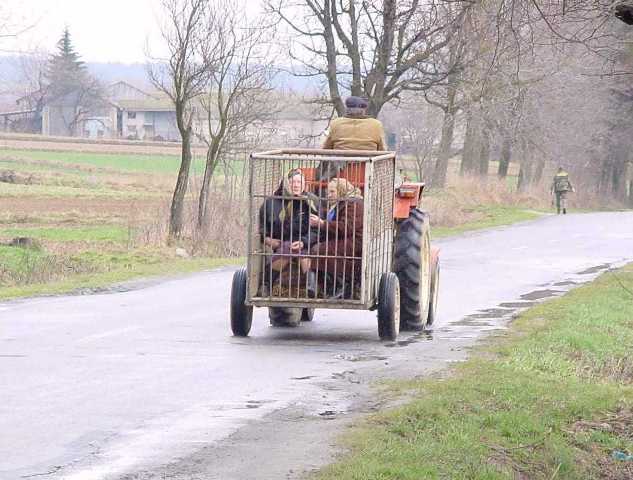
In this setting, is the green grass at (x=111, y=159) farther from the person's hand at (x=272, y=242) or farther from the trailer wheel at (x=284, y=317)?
the person's hand at (x=272, y=242)

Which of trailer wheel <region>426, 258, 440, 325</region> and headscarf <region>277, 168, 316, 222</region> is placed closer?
headscarf <region>277, 168, 316, 222</region>

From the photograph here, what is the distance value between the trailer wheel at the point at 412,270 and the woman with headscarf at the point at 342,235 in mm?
1309

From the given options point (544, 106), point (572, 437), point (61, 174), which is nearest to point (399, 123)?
point (544, 106)

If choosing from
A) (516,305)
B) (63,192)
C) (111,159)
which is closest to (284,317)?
(516,305)

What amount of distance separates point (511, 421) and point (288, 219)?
4759 mm

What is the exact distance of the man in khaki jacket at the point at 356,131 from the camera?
47.9 ft

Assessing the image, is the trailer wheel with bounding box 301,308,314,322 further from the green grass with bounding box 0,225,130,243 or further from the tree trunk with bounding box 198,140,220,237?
the green grass with bounding box 0,225,130,243

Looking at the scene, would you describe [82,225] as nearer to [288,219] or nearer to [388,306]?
[288,219]

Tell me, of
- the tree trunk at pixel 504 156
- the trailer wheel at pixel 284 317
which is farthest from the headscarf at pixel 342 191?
the tree trunk at pixel 504 156

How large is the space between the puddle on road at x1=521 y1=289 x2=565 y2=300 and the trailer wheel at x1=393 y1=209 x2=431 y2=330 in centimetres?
448

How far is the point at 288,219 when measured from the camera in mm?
13398

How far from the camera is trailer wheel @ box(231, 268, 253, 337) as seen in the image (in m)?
13.6

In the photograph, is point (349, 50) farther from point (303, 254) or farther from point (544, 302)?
point (303, 254)

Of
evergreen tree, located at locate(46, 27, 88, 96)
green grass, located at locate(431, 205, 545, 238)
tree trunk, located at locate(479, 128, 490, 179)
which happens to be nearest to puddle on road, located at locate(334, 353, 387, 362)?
green grass, located at locate(431, 205, 545, 238)
